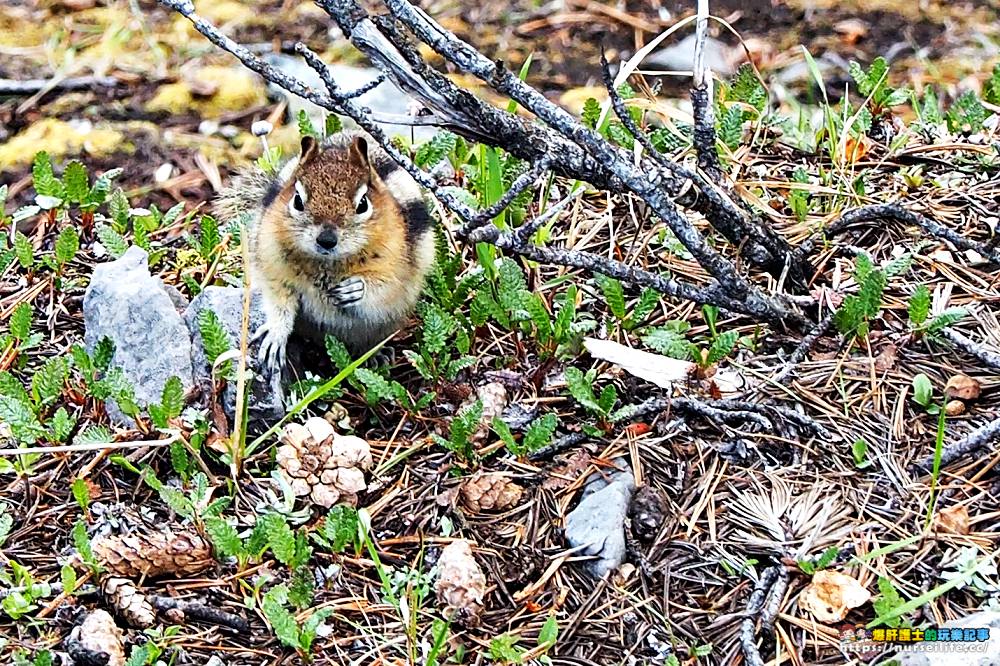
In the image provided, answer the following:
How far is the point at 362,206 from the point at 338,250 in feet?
0.62

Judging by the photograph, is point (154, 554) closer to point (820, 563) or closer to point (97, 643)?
point (97, 643)

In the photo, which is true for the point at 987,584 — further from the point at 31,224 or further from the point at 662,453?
the point at 31,224

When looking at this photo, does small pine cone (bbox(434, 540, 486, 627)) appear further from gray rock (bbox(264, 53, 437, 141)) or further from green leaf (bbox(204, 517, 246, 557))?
gray rock (bbox(264, 53, 437, 141))

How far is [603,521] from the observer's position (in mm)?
3137

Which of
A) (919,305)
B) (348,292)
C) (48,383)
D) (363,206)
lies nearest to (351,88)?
(363,206)

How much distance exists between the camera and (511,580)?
3.11 meters

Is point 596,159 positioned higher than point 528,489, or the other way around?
point 596,159

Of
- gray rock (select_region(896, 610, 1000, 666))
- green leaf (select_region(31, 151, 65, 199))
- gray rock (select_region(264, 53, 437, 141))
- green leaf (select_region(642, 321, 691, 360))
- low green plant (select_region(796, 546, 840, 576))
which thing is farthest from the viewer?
gray rock (select_region(264, 53, 437, 141))

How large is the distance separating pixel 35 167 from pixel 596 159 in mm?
2435

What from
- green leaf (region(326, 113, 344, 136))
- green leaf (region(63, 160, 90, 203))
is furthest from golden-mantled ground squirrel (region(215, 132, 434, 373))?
green leaf (region(63, 160, 90, 203))

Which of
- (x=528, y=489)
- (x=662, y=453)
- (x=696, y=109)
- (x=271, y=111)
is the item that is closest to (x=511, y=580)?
(x=528, y=489)

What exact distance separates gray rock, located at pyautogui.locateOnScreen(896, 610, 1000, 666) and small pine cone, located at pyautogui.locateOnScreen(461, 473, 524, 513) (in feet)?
3.72

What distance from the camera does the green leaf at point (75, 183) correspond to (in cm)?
450

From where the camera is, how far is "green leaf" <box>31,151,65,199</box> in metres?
4.49
